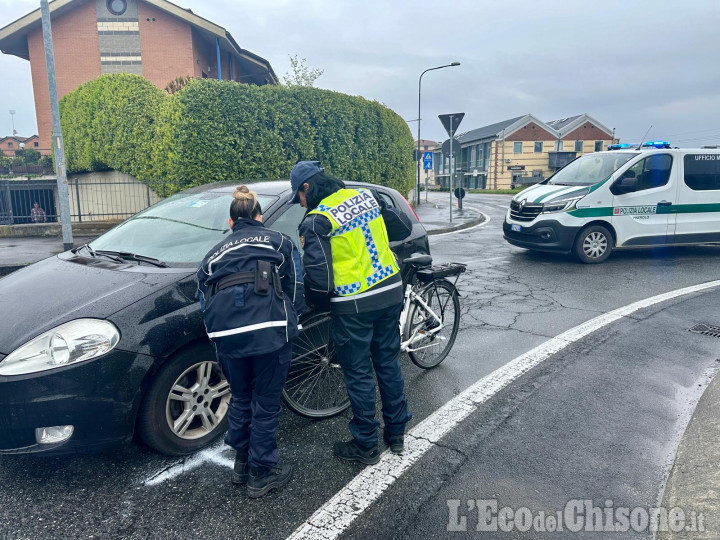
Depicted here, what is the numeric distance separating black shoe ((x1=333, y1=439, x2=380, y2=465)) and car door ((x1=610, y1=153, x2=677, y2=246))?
25.4 ft

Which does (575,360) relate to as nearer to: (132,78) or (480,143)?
(132,78)

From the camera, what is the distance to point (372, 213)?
9.71ft

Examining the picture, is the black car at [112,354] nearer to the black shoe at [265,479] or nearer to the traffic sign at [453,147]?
the black shoe at [265,479]

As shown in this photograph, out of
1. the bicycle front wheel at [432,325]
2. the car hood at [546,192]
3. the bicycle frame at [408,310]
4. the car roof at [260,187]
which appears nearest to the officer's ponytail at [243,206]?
the car roof at [260,187]

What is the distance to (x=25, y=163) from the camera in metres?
23.3

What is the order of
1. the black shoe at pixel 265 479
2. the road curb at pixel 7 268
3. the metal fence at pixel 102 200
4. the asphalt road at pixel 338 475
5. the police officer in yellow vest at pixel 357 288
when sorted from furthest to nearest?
the metal fence at pixel 102 200
the road curb at pixel 7 268
the police officer in yellow vest at pixel 357 288
the black shoe at pixel 265 479
the asphalt road at pixel 338 475

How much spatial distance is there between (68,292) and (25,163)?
24.8m

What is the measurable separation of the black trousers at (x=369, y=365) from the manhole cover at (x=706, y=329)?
12.7 feet

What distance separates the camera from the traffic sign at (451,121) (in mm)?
14977

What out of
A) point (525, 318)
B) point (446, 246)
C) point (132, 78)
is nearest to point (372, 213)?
point (525, 318)

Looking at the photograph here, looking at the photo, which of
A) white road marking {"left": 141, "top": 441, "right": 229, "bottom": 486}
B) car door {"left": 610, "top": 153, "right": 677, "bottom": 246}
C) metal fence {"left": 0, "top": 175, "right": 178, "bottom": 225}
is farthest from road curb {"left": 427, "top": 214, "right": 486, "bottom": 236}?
white road marking {"left": 141, "top": 441, "right": 229, "bottom": 486}

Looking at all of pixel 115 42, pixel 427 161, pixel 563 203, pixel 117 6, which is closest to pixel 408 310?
pixel 563 203

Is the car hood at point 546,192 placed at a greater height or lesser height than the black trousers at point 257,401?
greater

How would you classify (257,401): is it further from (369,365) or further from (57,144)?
(57,144)
